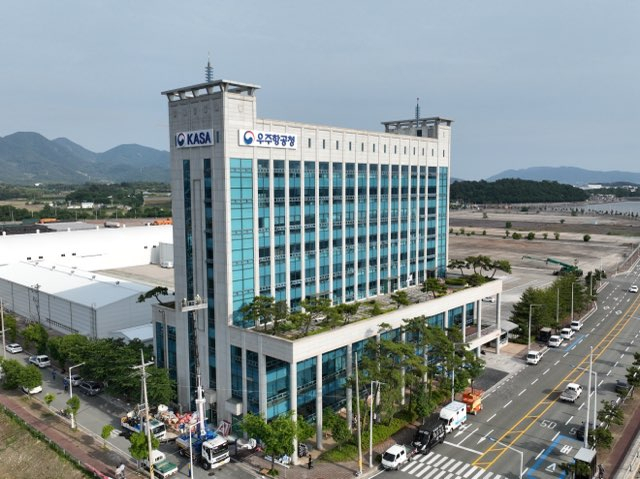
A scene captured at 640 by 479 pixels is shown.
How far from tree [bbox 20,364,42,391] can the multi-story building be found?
50.0 feet

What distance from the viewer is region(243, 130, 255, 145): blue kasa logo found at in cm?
5548

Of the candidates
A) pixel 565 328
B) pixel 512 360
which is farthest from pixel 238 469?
pixel 565 328

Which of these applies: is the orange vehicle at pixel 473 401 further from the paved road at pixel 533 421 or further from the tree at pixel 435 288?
the tree at pixel 435 288

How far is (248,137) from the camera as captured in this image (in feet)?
183

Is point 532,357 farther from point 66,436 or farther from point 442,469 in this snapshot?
point 66,436

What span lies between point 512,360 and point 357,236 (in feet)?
102

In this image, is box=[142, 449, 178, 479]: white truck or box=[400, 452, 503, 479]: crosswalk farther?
box=[400, 452, 503, 479]: crosswalk

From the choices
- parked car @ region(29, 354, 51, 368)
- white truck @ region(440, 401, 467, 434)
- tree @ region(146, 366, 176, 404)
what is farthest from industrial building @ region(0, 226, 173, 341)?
white truck @ region(440, 401, 467, 434)

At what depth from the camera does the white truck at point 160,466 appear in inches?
1832

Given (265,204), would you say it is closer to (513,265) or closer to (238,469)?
(238,469)

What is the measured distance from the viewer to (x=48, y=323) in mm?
92938

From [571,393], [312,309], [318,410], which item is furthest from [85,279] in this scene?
[571,393]

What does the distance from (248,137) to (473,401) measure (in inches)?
1523

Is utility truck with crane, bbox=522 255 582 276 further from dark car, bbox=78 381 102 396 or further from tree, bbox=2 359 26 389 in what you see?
tree, bbox=2 359 26 389
